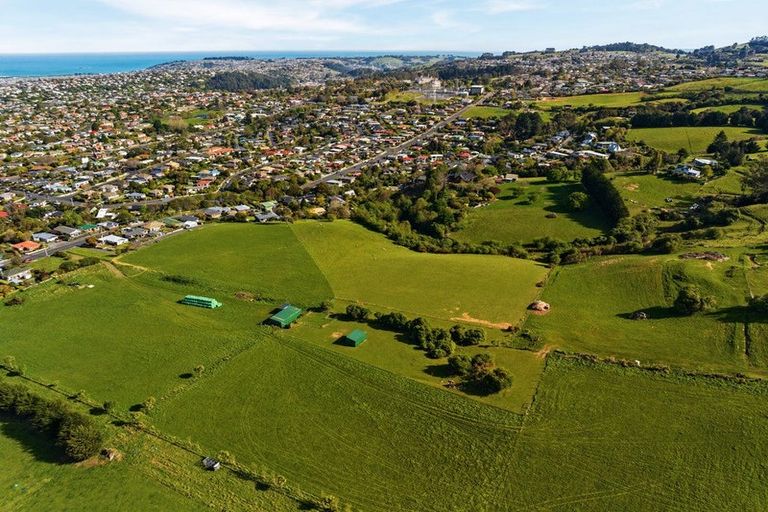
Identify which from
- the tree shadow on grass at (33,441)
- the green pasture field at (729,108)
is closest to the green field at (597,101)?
the green pasture field at (729,108)

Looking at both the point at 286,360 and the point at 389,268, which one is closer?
the point at 286,360

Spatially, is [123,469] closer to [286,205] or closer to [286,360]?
[286,360]

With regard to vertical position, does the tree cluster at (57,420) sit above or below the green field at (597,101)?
below

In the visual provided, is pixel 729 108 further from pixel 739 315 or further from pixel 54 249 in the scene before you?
pixel 54 249

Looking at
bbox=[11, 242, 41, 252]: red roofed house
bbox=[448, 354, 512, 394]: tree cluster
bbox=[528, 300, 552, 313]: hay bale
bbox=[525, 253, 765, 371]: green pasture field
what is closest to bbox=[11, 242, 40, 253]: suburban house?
bbox=[11, 242, 41, 252]: red roofed house

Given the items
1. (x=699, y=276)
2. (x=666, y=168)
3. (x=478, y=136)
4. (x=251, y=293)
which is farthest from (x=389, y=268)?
(x=478, y=136)

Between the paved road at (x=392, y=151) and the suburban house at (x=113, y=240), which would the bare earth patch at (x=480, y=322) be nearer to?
the suburban house at (x=113, y=240)
